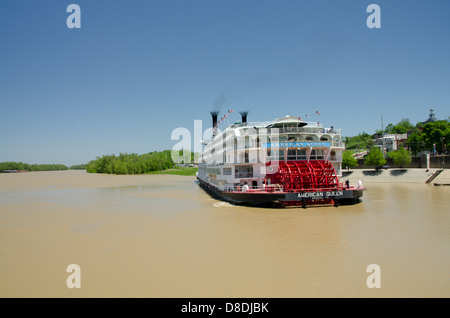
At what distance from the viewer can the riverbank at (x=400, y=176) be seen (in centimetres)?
4059

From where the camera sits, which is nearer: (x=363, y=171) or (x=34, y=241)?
(x=34, y=241)

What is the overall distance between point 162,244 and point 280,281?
6.36 meters

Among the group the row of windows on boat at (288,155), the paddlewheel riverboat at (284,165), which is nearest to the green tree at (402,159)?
the paddlewheel riverboat at (284,165)

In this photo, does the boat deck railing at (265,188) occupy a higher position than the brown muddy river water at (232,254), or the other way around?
the boat deck railing at (265,188)

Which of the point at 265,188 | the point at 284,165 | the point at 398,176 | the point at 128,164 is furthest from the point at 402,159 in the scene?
the point at 128,164

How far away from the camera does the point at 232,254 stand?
11438 mm

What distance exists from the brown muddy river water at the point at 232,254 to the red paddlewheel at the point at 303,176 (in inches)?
111

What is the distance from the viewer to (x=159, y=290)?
8.33 meters

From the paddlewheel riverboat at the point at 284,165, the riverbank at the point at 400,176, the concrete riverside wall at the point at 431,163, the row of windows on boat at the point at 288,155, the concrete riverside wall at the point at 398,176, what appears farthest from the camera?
the concrete riverside wall at the point at 431,163

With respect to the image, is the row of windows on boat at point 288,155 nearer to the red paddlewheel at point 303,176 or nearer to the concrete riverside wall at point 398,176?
the red paddlewheel at point 303,176

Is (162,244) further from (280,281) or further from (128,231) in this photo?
(280,281)

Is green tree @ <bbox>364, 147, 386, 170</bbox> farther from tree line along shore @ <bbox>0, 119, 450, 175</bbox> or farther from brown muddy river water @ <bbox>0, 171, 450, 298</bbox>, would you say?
brown muddy river water @ <bbox>0, 171, 450, 298</bbox>

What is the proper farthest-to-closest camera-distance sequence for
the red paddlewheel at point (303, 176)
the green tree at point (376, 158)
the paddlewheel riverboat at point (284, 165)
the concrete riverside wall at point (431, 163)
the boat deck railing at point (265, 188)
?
1. the green tree at point (376, 158)
2. the concrete riverside wall at point (431, 163)
3. the boat deck railing at point (265, 188)
4. the red paddlewheel at point (303, 176)
5. the paddlewheel riverboat at point (284, 165)
